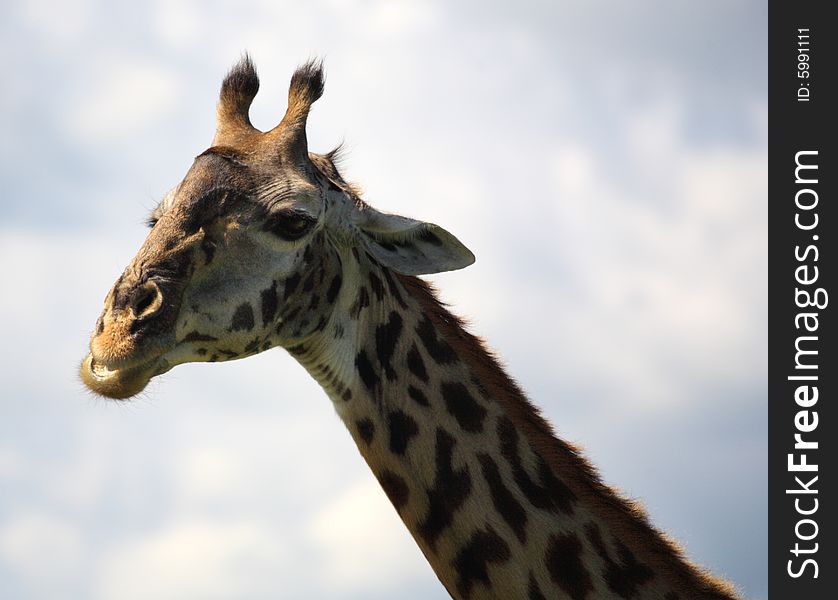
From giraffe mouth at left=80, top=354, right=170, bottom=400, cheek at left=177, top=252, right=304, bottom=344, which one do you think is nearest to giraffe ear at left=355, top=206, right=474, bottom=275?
cheek at left=177, top=252, right=304, bottom=344

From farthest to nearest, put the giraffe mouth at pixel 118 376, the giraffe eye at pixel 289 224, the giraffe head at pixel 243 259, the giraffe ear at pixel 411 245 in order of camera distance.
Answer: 1. the giraffe ear at pixel 411 245
2. the giraffe eye at pixel 289 224
3. the giraffe head at pixel 243 259
4. the giraffe mouth at pixel 118 376

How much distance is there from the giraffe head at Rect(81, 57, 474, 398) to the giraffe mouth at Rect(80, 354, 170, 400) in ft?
0.04

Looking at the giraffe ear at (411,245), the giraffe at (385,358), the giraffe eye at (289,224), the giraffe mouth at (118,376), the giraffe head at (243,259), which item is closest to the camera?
the giraffe mouth at (118,376)

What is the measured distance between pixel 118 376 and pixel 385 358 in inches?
89.7

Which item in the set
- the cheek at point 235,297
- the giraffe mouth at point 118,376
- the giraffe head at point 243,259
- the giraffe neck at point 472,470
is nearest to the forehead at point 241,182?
the giraffe head at point 243,259

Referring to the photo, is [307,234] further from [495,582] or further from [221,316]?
[495,582]

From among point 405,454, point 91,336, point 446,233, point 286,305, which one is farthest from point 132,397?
point 446,233

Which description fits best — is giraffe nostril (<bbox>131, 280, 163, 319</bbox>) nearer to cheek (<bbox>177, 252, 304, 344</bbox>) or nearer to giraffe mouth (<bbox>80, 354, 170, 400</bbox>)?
cheek (<bbox>177, 252, 304, 344</bbox>)

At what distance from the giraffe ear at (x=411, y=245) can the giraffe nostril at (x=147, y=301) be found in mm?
1972

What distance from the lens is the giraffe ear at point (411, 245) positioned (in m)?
10.1

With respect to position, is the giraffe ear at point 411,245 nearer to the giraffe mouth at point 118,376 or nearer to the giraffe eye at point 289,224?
the giraffe eye at point 289,224

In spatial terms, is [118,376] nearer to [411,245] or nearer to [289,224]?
[289,224]

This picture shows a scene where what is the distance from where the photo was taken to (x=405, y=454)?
9.70 meters

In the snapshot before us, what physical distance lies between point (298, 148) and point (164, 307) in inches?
82.6
